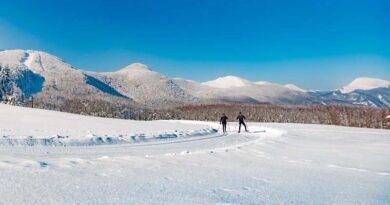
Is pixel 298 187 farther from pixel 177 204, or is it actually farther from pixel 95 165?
pixel 95 165

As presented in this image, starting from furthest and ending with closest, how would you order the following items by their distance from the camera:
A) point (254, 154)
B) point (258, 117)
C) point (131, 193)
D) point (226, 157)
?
point (258, 117), point (254, 154), point (226, 157), point (131, 193)

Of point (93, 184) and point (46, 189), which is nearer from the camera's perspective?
point (46, 189)

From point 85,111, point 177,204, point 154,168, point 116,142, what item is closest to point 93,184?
point 177,204

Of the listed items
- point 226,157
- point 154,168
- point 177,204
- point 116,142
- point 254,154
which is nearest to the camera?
point 177,204

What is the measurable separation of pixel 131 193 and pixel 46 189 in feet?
4.53

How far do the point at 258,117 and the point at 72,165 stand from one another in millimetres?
133780

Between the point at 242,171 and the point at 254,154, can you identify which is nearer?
the point at 242,171

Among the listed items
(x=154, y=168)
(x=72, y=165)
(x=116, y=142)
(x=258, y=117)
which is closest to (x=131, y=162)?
(x=154, y=168)

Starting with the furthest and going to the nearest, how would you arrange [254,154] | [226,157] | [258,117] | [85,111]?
[85,111] → [258,117] → [254,154] → [226,157]

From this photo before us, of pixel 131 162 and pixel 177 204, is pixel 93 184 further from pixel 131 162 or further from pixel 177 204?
pixel 131 162

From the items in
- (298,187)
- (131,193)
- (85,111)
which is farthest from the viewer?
(85,111)

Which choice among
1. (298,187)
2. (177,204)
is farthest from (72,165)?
(298,187)

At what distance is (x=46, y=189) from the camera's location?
6.80 metres

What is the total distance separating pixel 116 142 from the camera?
20.6 m
